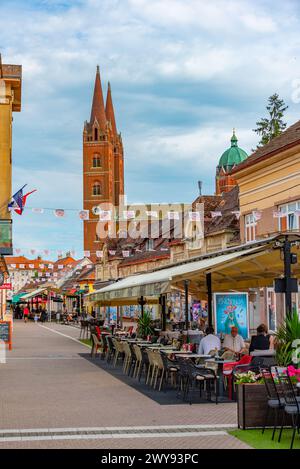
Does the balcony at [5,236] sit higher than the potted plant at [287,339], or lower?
higher

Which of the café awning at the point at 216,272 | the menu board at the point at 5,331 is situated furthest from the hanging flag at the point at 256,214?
the menu board at the point at 5,331

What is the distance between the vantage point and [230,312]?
24484 millimetres

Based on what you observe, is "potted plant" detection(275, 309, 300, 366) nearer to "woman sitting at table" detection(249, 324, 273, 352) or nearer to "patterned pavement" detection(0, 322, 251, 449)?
"patterned pavement" detection(0, 322, 251, 449)

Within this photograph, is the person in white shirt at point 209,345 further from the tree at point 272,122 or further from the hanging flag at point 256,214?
the tree at point 272,122

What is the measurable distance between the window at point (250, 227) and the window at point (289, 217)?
333 cm

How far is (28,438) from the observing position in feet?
36.5

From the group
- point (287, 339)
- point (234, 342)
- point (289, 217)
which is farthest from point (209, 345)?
point (289, 217)

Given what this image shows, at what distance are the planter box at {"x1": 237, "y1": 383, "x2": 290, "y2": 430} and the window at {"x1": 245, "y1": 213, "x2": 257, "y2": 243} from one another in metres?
23.6

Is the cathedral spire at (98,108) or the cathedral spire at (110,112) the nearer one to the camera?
the cathedral spire at (98,108)

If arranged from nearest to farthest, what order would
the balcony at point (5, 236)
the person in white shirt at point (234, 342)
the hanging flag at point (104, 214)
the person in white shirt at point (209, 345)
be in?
1. the person in white shirt at point (209, 345)
2. the person in white shirt at point (234, 342)
3. the balcony at point (5, 236)
4. the hanging flag at point (104, 214)

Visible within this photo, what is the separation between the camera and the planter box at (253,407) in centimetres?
1174

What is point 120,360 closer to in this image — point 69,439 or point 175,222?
point 69,439

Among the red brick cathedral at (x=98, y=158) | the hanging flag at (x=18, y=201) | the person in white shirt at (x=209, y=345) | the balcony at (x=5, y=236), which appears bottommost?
the person in white shirt at (x=209, y=345)
